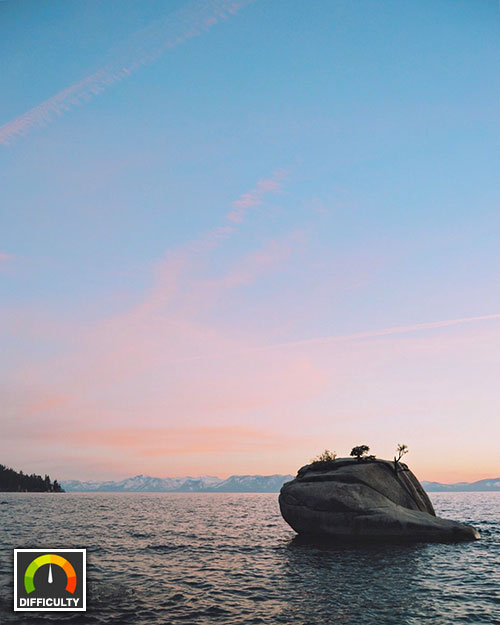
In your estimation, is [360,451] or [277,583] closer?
[277,583]

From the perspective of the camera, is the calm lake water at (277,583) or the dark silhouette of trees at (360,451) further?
the dark silhouette of trees at (360,451)

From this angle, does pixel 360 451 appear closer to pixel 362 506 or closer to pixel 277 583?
pixel 362 506

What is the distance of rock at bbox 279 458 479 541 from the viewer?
121 ft

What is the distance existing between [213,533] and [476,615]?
33072 mm

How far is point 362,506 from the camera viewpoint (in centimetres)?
3734

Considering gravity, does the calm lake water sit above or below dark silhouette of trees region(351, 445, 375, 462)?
below

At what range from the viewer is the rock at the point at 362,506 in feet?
121

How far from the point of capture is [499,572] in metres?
27.3

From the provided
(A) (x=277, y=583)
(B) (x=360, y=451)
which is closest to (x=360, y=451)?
(B) (x=360, y=451)

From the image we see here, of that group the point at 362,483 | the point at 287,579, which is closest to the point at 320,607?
the point at 287,579

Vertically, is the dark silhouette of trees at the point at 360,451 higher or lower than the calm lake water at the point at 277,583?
higher

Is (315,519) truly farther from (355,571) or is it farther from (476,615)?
(476,615)

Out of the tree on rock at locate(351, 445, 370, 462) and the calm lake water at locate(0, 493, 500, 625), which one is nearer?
the calm lake water at locate(0, 493, 500, 625)

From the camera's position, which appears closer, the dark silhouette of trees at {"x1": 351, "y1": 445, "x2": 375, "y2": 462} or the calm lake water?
the calm lake water
